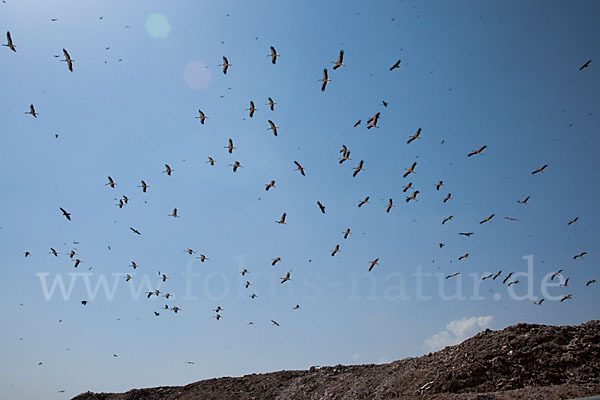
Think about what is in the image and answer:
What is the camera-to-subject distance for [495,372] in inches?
523

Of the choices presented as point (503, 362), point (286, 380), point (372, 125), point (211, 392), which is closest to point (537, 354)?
point (503, 362)

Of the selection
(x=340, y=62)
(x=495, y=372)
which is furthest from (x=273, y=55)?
(x=495, y=372)

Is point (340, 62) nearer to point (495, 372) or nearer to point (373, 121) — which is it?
point (373, 121)

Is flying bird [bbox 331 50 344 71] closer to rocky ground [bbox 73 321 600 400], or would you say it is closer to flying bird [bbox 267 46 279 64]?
flying bird [bbox 267 46 279 64]

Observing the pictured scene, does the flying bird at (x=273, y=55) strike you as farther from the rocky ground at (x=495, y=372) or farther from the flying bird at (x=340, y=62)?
the rocky ground at (x=495, y=372)

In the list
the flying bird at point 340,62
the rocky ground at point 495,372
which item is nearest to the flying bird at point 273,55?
the flying bird at point 340,62

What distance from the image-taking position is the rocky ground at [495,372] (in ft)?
39.8

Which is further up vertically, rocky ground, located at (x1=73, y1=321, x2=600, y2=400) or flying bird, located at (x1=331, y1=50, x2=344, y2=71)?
flying bird, located at (x1=331, y1=50, x2=344, y2=71)

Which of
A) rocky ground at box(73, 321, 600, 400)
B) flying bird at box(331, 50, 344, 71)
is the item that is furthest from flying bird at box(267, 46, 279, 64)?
rocky ground at box(73, 321, 600, 400)

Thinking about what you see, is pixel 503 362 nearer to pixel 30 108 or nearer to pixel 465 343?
pixel 465 343

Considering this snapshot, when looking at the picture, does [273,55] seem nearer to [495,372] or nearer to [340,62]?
[340,62]

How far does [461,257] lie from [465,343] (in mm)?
5563

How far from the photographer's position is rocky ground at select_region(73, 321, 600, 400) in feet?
39.8

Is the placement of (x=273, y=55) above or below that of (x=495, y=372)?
above
